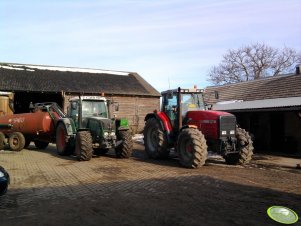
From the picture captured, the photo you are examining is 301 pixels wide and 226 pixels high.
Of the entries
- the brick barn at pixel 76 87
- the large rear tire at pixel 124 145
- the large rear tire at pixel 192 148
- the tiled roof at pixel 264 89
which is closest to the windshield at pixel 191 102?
the large rear tire at pixel 192 148

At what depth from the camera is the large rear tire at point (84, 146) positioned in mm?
12523

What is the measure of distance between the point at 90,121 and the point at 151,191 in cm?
639

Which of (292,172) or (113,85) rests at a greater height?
(113,85)

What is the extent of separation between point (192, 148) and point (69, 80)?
785 inches

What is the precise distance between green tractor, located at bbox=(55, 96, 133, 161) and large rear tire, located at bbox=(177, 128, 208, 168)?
2718 mm

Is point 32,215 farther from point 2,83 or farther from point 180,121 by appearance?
point 2,83

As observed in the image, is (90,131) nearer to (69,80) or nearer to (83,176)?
(83,176)

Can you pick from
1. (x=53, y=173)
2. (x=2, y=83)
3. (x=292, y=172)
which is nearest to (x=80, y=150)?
(x=53, y=173)

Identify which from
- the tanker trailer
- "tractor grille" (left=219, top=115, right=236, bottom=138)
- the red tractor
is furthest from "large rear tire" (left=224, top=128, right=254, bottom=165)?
the tanker trailer

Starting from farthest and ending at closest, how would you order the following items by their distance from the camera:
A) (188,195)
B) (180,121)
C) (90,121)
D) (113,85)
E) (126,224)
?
(113,85) < (90,121) < (180,121) < (188,195) < (126,224)

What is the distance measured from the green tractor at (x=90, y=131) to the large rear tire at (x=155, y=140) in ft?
2.29

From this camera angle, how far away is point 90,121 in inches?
540

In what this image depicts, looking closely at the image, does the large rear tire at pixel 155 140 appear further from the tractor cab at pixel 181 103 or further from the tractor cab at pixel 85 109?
the tractor cab at pixel 85 109

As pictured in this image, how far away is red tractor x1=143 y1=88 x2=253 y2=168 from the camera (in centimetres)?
1112
